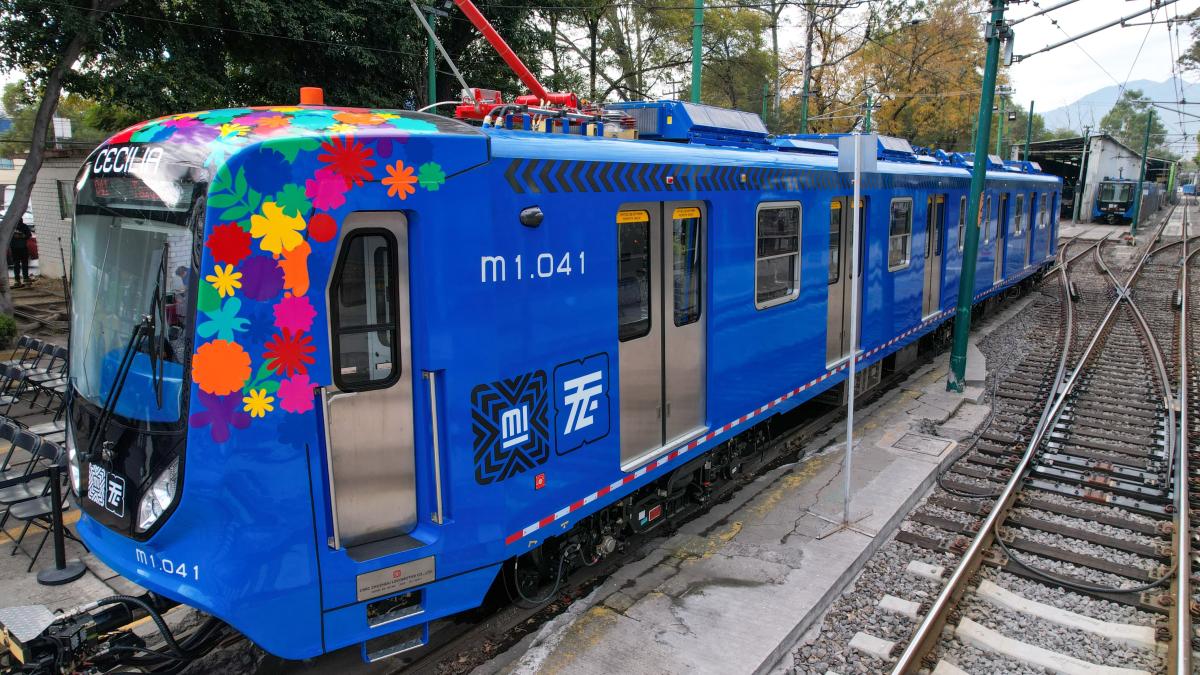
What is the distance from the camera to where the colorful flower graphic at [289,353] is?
11.8ft

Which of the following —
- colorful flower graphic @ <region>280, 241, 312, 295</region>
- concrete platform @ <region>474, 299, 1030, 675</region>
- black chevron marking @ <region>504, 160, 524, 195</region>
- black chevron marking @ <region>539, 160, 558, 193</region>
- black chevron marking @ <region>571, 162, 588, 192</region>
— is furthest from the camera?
concrete platform @ <region>474, 299, 1030, 675</region>

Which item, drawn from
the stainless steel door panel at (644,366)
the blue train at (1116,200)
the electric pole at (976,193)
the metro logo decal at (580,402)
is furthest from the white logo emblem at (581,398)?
the blue train at (1116,200)

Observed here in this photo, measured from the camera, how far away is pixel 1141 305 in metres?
18.9

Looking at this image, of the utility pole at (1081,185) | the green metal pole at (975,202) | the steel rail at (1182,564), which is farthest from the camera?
the utility pole at (1081,185)

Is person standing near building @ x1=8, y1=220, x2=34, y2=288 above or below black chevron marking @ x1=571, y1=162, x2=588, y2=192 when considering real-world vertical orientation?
below

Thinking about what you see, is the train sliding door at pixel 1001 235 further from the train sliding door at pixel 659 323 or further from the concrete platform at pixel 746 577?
the train sliding door at pixel 659 323

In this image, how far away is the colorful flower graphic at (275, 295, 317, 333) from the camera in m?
3.60

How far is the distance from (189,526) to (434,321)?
4.81ft

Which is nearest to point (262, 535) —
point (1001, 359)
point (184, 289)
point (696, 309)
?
point (184, 289)

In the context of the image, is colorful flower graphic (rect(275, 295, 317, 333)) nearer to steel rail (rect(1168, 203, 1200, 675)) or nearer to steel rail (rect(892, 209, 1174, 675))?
steel rail (rect(892, 209, 1174, 675))

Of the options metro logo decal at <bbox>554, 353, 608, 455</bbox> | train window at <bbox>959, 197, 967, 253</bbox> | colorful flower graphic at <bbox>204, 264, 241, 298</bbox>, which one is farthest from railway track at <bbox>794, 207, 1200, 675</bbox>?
colorful flower graphic at <bbox>204, 264, 241, 298</bbox>

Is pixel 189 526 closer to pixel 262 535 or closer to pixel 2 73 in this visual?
pixel 262 535

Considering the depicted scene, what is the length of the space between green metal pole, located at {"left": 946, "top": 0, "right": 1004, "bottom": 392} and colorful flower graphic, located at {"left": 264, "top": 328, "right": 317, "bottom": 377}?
383 inches

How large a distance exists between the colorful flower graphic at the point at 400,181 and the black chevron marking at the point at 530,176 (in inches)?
28.2
